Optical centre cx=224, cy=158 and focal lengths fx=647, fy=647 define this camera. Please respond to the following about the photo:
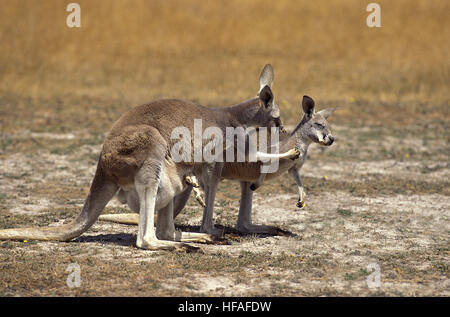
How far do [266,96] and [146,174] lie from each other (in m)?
1.45

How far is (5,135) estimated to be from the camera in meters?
10.4

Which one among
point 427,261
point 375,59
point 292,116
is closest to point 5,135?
point 292,116

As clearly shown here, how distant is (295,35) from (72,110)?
6071mm

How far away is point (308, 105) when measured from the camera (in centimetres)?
625

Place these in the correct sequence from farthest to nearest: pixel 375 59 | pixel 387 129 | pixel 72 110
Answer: pixel 375 59 < pixel 72 110 < pixel 387 129

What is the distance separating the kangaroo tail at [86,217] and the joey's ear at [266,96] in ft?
5.25

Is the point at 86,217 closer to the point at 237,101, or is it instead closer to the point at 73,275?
the point at 73,275

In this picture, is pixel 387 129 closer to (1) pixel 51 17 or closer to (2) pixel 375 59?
(2) pixel 375 59

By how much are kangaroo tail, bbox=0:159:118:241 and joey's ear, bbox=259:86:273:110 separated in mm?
1599

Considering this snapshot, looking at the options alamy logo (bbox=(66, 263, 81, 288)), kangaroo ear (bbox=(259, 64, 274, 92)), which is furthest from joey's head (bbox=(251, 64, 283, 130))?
alamy logo (bbox=(66, 263, 81, 288))

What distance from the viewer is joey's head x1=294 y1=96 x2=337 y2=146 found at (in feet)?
20.3

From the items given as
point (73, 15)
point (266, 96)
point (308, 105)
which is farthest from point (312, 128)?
point (73, 15)
